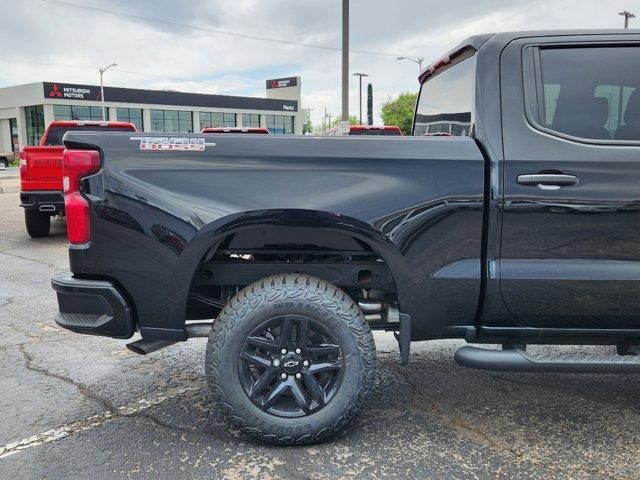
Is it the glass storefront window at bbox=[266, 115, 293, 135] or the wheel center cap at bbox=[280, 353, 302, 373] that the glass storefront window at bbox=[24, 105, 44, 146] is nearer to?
the glass storefront window at bbox=[266, 115, 293, 135]

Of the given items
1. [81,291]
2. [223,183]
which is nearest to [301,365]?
[223,183]

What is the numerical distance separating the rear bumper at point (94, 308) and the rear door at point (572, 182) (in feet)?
6.22

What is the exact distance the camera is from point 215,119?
62.8 m

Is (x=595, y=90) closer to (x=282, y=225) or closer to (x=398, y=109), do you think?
(x=282, y=225)

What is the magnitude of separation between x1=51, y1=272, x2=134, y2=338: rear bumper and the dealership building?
50561mm

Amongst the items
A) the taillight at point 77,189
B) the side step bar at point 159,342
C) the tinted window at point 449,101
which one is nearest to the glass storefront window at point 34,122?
the tinted window at point 449,101

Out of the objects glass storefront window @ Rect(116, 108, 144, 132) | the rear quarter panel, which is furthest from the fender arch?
glass storefront window @ Rect(116, 108, 144, 132)

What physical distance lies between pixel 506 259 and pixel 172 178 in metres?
1.68

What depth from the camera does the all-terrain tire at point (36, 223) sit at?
963 cm

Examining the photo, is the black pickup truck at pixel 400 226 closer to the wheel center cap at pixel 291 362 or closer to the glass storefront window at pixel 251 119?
the wheel center cap at pixel 291 362

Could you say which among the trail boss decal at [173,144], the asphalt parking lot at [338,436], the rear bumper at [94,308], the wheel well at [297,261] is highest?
the trail boss decal at [173,144]

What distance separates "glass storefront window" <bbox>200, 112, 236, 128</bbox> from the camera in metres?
62.0

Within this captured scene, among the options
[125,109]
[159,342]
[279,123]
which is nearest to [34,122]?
[125,109]

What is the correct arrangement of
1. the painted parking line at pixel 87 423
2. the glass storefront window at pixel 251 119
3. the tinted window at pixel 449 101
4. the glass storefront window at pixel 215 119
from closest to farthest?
the painted parking line at pixel 87 423 < the tinted window at pixel 449 101 < the glass storefront window at pixel 215 119 < the glass storefront window at pixel 251 119
